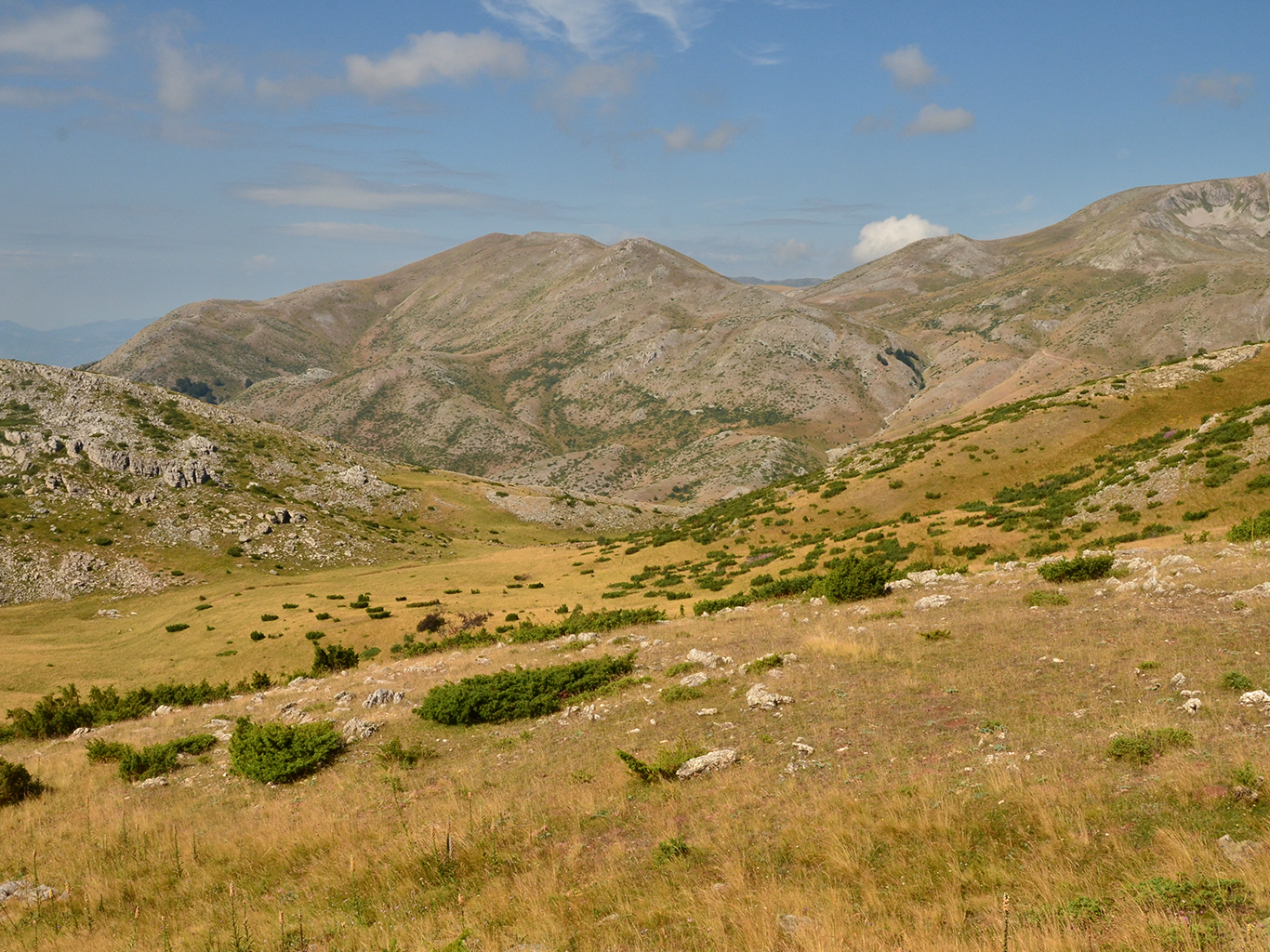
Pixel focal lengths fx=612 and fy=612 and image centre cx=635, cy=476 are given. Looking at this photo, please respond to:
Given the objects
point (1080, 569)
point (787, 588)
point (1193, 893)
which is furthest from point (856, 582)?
point (1193, 893)

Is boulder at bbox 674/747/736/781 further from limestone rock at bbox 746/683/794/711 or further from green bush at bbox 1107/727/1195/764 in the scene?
green bush at bbox 1107/727/1195/764

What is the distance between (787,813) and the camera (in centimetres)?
952

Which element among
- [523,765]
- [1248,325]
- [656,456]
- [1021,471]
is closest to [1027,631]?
[523,765]

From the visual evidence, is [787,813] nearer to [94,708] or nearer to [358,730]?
[358,730]

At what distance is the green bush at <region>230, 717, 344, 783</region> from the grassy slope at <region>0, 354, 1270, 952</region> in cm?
54

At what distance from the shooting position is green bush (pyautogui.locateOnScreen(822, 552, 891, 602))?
23.3 metres

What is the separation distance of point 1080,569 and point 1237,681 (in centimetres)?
985

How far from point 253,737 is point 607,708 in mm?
9089

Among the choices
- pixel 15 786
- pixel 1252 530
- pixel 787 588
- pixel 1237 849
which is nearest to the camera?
pixel 1237 849

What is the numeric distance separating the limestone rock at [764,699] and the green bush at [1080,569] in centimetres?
1202

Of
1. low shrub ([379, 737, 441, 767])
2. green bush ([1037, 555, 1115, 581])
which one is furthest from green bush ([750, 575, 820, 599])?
low shrub ([379, 737, 441, 767])

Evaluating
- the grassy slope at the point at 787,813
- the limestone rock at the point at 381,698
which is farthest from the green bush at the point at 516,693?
the limestone rock at the point at 381,698

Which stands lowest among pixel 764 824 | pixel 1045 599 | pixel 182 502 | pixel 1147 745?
pixel 764 824

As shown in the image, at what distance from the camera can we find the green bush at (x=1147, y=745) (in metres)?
9.15
